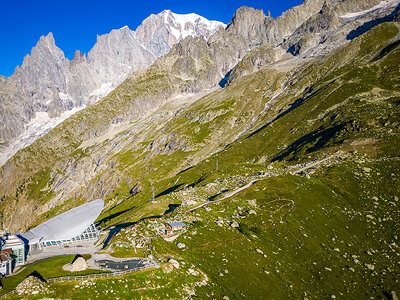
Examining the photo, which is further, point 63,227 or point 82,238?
point 63,227

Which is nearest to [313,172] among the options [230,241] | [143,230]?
[230,241]

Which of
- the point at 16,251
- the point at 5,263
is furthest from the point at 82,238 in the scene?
the point at 5,263

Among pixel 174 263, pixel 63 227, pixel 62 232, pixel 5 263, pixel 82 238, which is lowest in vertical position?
pixel 174 263

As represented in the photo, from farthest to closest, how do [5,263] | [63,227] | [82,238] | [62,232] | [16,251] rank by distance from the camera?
[63,227] → [82,238] → [62,232] → [16,251] → [5,263]

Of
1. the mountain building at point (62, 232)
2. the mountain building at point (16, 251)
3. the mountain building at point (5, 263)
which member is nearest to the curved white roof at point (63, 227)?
the mountain building at point (62, 232)

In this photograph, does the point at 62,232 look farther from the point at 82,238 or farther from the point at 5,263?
the point at 5,263

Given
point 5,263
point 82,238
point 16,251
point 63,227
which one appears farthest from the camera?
point 63,227

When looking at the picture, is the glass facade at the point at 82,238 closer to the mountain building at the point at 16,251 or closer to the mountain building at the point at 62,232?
the mountain building at the point at 62,232

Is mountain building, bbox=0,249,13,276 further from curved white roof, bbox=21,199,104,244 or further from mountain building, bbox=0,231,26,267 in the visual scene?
curved white roof, bbox=21,199,104,244

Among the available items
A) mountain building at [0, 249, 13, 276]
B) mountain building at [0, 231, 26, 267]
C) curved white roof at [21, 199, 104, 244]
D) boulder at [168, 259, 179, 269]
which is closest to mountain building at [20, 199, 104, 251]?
curved white roof at [21, 199, 104, 244]

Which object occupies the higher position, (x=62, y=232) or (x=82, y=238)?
(x=62, y=232)
